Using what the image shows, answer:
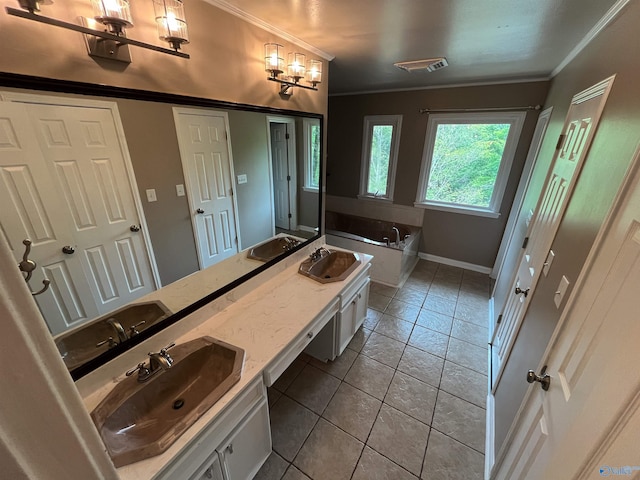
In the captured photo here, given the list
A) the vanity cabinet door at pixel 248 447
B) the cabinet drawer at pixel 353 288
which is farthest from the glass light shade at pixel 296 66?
the vanity cabinet door at pixel 248 447

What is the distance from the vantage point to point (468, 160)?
11.5ft

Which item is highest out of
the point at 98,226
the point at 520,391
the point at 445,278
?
the point at 98,226

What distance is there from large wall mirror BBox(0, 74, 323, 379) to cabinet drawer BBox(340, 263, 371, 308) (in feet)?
2.35

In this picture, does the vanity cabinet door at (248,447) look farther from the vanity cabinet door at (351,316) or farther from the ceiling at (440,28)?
the ceiling at (440,28)

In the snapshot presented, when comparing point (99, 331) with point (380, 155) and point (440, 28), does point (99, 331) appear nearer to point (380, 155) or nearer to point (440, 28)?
point (440, 28)

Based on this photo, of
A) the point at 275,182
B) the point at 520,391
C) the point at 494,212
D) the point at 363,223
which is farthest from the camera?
the point at 363,223

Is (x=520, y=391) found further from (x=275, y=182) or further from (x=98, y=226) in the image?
(x=98, y=226)

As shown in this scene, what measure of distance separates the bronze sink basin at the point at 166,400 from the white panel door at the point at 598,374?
1.19 m

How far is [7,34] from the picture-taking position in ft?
2.67

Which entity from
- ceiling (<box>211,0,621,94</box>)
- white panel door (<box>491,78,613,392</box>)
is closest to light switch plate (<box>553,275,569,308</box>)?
white panel door (<box>491,78,613,392</box>)

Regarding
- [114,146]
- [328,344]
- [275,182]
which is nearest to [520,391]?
[328,344]

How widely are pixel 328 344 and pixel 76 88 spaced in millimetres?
2119

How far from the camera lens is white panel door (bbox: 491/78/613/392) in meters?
1.31

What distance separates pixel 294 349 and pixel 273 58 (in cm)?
176
